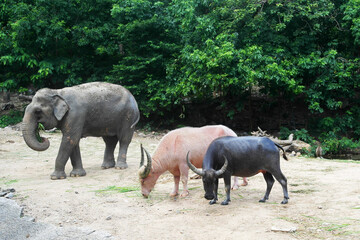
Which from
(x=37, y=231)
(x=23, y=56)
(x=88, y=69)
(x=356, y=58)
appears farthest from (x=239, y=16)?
(x=37, y=231)

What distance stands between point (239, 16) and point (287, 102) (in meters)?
5.54

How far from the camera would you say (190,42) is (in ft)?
54.2

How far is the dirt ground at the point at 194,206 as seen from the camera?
4.75m

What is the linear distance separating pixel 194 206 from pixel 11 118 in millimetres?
16344

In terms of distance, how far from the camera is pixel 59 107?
324 inches

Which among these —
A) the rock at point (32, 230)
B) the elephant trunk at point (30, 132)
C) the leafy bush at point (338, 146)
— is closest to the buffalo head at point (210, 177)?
the rock at point (32, 230)

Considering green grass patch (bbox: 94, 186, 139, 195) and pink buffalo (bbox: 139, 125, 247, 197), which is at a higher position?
pink buffalo (bbox: 139, 125, 247, 197)

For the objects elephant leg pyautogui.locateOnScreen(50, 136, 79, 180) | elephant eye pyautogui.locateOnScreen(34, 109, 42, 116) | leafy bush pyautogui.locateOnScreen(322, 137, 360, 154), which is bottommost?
leafy bush pyautogui.locateOnScreen(322, 137, 360, 154)

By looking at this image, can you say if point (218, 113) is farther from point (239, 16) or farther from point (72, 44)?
point (72, 44)

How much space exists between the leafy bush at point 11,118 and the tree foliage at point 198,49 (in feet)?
5.15

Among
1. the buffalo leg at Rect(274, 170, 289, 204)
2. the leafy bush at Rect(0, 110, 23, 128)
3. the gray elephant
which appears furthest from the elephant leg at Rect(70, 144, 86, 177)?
the leafy bush at Rect(0, 110, 23, 128)

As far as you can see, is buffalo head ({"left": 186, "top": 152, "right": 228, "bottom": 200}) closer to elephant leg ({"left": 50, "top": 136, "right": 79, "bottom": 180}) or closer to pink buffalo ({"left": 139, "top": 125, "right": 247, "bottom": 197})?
pink buffalo ({"left": 139, "top": 125, "right": 247, "bottom": 197})

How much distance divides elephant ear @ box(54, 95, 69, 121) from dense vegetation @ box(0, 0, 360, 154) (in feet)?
23.5

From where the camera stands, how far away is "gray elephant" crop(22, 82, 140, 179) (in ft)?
26.6
